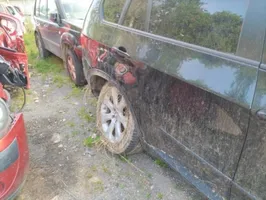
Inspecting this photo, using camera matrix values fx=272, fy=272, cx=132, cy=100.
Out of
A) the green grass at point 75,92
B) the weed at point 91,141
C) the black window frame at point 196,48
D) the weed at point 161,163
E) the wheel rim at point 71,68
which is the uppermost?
the black window frame at point 196,48

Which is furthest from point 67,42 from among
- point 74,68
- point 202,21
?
point 202,21

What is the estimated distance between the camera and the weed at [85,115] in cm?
363

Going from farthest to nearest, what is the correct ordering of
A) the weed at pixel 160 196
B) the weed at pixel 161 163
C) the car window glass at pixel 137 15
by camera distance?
the weed at pixel 161 163
the weed at pixel 160 196
the car window glass at pixel 137 15

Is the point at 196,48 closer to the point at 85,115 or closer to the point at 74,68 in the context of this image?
the point at 85,115

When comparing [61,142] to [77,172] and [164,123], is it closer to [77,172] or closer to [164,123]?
[77,172]

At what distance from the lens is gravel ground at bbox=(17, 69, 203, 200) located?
7.82ft

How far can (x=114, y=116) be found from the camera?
2.80 meters

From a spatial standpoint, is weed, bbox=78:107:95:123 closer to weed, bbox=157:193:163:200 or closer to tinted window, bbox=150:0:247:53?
weed, bbox=157:193:163:200

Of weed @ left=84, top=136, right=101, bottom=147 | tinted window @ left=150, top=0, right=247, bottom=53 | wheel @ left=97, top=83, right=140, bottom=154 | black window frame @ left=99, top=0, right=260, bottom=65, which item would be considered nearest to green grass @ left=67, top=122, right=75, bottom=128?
weed @ left=84, top=136, right=101, bottom=147

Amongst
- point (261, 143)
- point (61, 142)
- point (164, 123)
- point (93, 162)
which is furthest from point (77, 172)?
point (261, 143)

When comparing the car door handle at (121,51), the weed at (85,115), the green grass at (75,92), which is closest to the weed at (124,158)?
the weed at (85,115)

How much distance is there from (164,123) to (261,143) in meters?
0.79

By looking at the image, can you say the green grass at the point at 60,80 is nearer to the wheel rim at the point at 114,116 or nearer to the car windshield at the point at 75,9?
the car windshield at the point at 75,9

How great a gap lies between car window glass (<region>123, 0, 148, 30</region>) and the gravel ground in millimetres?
1357
